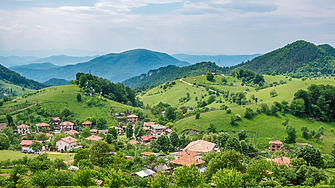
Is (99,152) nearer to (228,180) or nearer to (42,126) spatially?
(228,180)

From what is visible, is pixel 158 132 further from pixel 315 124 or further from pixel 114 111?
pixel 315 124

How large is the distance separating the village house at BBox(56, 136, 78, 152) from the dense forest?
51671mm

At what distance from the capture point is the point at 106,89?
4796 inches

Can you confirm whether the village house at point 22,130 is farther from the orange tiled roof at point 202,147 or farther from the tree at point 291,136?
the tree at point 291,136

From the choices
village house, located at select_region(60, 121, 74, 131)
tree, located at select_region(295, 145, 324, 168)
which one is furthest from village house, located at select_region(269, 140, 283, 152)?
village house, located at select_region(60, 121, 74, 131)

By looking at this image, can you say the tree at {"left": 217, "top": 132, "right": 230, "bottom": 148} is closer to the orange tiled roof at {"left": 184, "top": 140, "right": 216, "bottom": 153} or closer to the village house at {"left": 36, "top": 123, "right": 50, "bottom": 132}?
the orange tiled roof at {"left": 184, "top": 140, "right": 216, "bottom": 153}

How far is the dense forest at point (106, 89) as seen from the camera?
116 m

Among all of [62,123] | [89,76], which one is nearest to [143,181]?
[62,123]

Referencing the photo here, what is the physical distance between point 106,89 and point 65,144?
6351 cm

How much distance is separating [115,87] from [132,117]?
33778 millimetres

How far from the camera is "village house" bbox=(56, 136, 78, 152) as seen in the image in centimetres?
5952

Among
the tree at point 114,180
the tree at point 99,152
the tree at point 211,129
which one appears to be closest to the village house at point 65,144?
the tree at point 99,152

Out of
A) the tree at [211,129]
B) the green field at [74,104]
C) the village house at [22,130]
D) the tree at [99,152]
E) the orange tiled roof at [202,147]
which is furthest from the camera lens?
the green field at [74,104]

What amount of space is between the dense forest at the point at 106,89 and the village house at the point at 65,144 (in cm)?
5167
